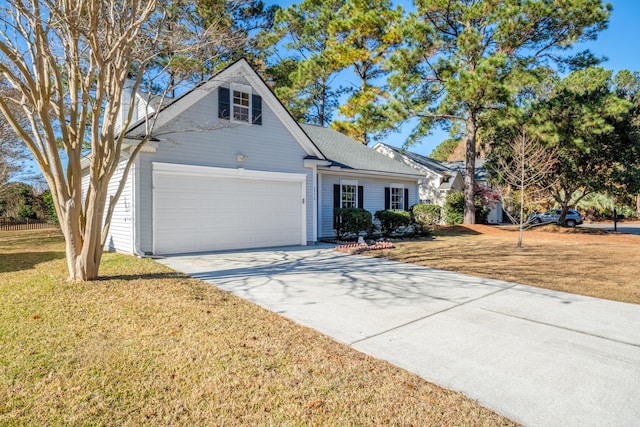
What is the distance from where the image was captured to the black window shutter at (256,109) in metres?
11.1

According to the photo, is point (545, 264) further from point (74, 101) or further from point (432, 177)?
point (432, 177)

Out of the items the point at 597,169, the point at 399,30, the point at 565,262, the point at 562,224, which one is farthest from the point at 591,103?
the point at 565,262

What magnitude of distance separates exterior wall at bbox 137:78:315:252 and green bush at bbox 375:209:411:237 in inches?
143

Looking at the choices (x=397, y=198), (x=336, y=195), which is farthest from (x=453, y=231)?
(x=336, y=195)

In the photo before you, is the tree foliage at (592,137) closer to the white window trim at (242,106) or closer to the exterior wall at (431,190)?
the exterior wall at (431,190)

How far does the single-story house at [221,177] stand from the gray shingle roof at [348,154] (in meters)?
2.33

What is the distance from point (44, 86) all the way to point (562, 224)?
2502 cm

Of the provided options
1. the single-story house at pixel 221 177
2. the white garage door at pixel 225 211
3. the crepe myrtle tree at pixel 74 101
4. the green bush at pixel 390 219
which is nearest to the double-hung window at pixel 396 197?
the green bush at pixel 390 219

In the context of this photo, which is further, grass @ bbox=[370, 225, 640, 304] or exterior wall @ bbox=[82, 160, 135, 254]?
exterior wall @ bbox=[82, 160, 135, 254]

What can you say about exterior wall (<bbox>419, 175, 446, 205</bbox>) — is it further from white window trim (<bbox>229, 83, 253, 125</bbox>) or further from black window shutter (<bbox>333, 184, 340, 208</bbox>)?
white window trim (<bbox>229, 83, 253, 125</bbox>)

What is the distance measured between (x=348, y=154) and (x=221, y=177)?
7.66 meters

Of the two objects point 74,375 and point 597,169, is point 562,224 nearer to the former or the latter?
point 597,169

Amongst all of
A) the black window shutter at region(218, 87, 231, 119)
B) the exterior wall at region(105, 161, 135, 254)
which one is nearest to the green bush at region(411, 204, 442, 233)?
the black window shutter at region(218, 87, 231, 119)

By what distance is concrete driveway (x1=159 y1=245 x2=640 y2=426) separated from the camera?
2848mm
